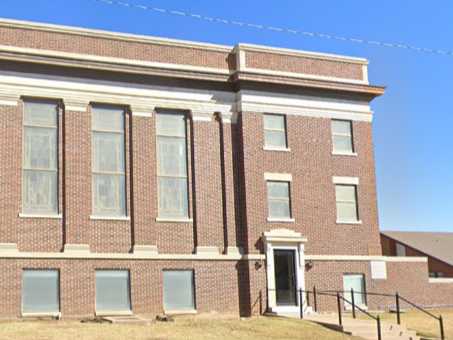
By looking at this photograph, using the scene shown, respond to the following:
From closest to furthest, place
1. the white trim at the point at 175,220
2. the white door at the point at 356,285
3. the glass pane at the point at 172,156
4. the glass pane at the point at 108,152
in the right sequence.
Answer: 1. the glass pane at the point at 108,152
2. the white trim at the point at 175,220
3. the glass pane at the point at 172,156
4. the white door at the point at 356,285

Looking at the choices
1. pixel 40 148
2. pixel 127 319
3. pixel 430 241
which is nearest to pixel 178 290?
pixel 127 319

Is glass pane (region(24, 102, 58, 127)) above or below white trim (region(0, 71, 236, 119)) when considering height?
below

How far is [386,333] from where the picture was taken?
1017 inches

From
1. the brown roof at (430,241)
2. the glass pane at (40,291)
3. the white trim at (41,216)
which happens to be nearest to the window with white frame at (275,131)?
the white trim at (41,216)

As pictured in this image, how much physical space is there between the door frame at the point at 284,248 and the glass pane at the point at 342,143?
4345mm

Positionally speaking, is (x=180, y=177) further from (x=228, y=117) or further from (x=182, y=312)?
(x=182, y=312)

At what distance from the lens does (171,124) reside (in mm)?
31422

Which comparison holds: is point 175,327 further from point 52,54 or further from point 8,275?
point 52,54

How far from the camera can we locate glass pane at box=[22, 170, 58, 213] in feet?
93.5

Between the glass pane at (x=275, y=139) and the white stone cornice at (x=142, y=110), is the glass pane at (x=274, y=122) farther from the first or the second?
the white stone cornice at (x=142, y=110)

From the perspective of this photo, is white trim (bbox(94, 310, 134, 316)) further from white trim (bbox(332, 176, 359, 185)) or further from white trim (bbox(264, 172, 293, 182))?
white trim (bbox(332, 176, 359, 185))

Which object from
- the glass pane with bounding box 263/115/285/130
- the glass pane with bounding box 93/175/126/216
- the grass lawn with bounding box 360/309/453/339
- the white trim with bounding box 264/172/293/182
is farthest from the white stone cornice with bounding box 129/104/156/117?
the grass lawn with bounding box 360/309/453/339

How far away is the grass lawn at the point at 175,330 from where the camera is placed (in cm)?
2269

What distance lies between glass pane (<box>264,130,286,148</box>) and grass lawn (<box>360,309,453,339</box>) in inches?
312
